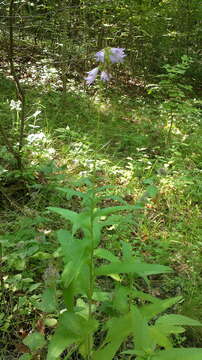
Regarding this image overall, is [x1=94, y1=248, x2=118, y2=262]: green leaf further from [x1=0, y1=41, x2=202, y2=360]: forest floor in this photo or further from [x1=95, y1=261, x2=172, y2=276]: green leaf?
[x1=0, y1=41, x2=202, y2=360]: forest floor

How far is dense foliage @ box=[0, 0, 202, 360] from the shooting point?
4.13ft

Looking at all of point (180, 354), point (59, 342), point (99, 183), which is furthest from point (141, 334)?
point (99, 183)

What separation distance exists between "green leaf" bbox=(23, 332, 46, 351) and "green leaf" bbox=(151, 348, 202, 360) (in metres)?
0.49

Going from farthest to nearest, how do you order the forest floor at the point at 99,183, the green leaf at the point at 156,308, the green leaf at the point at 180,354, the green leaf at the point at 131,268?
the forest floor at the point at 99,183 < the green leaf at the point at 156,308 < the green leaf at the point at 131,268 < the green leaf at the point at 180,354

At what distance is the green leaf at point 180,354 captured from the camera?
106 centimetres

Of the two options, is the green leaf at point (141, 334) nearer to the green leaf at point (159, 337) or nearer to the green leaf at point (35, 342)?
the green leaf at point (159, 337)

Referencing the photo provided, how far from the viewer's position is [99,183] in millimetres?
3254

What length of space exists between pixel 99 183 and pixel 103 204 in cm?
32

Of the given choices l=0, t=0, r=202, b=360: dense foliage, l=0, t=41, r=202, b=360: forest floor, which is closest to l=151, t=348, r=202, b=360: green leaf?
l=0, t=0, r=202, b=360: dense foliage

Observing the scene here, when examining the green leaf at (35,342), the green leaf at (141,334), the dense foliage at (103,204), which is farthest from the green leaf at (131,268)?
the green leaf at (35,342)

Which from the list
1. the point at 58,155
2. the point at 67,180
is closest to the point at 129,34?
the point at 58,155

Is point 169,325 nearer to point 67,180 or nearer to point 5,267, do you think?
point 5,267

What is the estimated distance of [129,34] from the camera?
22.6 feet

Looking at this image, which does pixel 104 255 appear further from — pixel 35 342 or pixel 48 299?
pixel 35 342
